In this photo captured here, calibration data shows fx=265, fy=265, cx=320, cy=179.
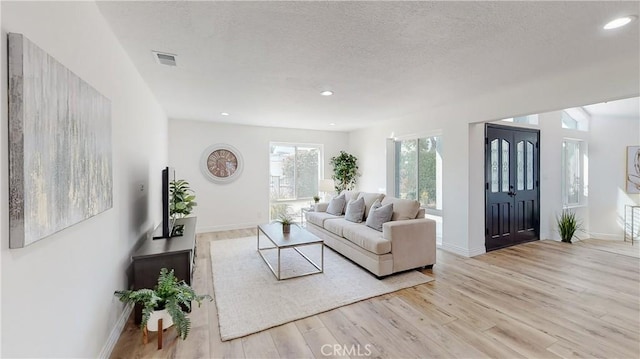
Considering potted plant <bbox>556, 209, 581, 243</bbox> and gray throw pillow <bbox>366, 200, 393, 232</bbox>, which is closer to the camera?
gray throw pillow <bbox>366, 200, 393, 232</bbox>

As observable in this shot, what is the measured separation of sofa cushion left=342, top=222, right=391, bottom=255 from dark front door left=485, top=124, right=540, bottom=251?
207cm

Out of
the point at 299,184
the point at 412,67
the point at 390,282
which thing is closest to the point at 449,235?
the point at 390,282

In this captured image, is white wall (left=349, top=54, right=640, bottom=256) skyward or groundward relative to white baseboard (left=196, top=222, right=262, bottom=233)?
skyward

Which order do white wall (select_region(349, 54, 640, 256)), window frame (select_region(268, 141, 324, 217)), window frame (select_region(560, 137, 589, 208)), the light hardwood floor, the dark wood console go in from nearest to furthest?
the light hardwood floor, the dark wood console, white wall (select_region(349, 54, 640, 256)), window frame (select_region(560, 137, 589, 208)), window frame (select_region(268, 141, 324, 217))

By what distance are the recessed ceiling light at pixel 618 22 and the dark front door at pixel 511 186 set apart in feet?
7.53

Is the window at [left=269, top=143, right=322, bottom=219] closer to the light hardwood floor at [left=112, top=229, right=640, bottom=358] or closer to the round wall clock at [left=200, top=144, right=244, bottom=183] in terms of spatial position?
the round wall clock at [left=200, top=144, right=244, bottom=183]

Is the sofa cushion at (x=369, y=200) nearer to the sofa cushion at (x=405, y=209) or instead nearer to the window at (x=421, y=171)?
the sofa cushion at (x=405, y=209)

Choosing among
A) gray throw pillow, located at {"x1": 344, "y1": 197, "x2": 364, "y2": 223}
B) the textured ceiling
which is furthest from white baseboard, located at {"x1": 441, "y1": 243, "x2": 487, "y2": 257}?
the textured ceiling

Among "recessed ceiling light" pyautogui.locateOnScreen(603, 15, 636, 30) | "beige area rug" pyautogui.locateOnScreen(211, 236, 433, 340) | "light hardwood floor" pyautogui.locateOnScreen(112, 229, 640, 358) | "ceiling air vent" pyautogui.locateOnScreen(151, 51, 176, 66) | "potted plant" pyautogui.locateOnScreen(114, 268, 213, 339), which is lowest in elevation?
"light hardwood floor" pyautogui.locateOnScreen(112, 229, 640, 358)

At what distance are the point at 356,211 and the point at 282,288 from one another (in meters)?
1.83

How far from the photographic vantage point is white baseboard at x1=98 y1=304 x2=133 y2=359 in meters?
1.83

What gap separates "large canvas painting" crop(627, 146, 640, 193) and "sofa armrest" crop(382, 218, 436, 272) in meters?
4.89

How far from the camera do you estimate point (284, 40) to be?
2.11 metres

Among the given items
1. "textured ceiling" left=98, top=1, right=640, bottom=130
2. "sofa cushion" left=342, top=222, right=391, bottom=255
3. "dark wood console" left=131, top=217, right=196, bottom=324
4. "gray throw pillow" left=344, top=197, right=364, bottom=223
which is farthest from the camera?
"gray throw pillow" left=344, top=197, right=364, bottom=223
